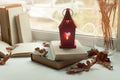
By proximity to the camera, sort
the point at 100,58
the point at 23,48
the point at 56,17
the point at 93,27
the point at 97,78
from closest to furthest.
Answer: the point at 97,78, the point at 100,58, the point at 23,48, the point at 93,27, the point at 56,17

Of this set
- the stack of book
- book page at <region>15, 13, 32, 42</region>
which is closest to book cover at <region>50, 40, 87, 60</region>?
the stack of book

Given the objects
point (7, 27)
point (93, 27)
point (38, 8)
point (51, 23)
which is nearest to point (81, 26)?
point (93, 27)

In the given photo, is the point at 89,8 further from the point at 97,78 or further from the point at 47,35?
the point at 97,78

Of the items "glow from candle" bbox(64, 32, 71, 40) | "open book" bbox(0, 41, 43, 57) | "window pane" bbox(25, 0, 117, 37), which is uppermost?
"window pane" bbox(25, 0, 117, 37)

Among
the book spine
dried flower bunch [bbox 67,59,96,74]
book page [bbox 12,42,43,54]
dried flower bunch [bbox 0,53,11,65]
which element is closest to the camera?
dried flower bunch [bbox 67,59,96,74]

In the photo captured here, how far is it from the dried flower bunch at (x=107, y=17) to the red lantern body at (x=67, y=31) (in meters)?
0.18

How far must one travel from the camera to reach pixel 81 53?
889mm

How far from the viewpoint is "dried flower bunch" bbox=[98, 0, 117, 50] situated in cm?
99

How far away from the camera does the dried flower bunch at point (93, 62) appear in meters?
0.87

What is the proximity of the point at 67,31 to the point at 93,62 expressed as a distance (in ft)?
0.60

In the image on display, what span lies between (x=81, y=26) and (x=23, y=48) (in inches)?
15.1

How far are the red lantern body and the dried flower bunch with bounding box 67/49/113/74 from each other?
104 millimetres

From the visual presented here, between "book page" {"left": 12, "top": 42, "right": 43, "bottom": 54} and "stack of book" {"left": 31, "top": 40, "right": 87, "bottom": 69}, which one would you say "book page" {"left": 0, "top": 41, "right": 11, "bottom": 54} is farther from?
"stack of book" {"left": 31, "top": 40, "right": 87, "bottom": 69}

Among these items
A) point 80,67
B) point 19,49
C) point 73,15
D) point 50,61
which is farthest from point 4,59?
point 73,15
